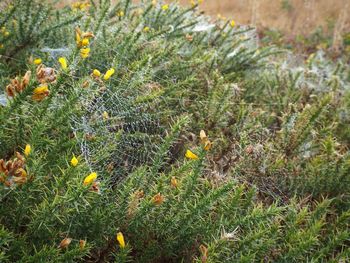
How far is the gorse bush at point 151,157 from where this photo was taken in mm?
1276

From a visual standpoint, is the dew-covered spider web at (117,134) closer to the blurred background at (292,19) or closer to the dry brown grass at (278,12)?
the blurred background at (292,19)

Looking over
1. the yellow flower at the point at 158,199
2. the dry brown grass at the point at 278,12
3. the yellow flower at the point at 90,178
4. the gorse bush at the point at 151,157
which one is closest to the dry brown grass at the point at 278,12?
the dry brown grass at the point at 278,12

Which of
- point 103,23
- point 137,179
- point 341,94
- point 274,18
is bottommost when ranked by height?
point 274,18

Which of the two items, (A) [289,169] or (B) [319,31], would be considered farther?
(B) [319,31]

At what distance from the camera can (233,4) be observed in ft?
32.9

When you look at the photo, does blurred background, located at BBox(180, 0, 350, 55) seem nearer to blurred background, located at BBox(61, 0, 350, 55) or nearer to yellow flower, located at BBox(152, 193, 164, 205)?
blurred background, located at BBox(61, 0, 350, 55)

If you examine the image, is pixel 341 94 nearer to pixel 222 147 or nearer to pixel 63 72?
pixel 222 147

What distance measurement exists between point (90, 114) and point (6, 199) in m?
0.60

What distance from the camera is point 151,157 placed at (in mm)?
1858

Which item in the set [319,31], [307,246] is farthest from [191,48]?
[319,31]

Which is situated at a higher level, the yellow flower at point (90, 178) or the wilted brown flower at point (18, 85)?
the wilted brown flower at point (18, 85)

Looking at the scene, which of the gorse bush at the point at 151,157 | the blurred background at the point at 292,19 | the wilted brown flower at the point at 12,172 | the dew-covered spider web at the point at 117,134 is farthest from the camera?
the blurred background at the point at 292,19

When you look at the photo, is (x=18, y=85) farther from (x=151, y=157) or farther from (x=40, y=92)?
(x=151, y=157)

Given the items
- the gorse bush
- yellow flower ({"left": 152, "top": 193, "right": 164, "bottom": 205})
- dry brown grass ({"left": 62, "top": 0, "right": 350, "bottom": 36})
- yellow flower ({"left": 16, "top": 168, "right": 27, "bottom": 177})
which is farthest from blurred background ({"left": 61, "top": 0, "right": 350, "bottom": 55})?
yellow flower ({"left": 16, "top": 168, "right": 27, "bottom": 177})
